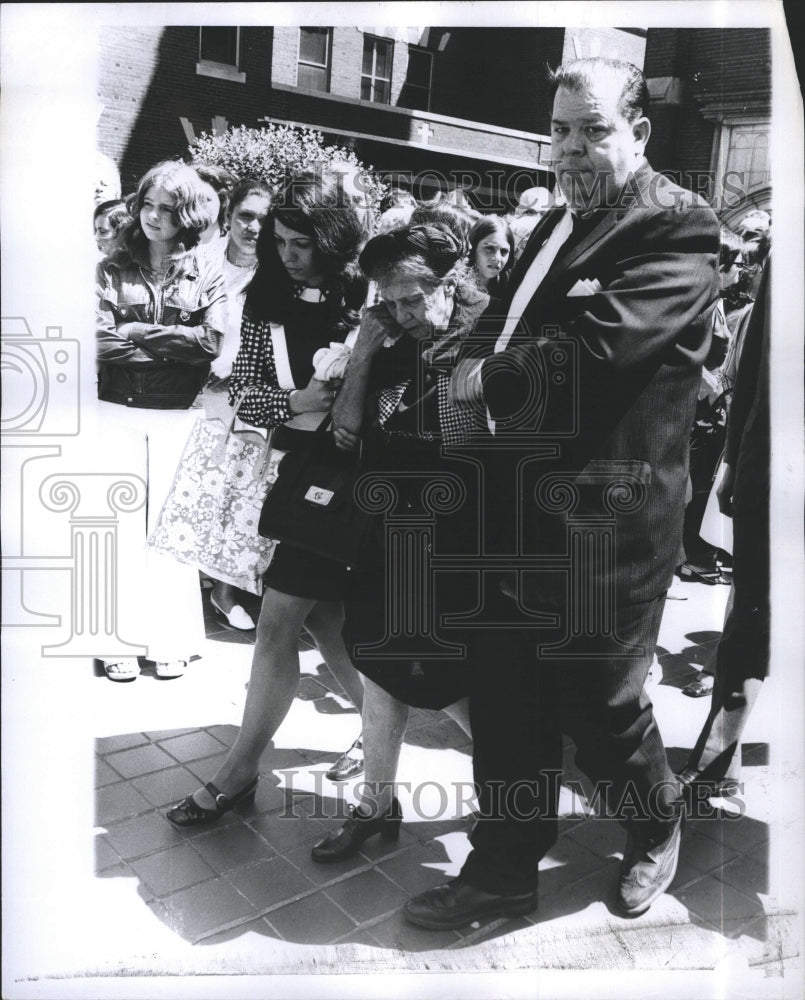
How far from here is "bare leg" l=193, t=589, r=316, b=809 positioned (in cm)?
339

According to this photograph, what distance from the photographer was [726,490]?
3.37m

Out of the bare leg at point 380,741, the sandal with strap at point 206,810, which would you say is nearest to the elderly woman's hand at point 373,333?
the bare leg at point 380,741

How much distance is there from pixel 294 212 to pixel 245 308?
352 millimetres

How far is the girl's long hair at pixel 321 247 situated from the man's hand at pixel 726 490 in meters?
1.33

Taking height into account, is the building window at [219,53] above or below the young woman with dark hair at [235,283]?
above

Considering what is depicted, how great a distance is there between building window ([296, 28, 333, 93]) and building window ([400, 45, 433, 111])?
25 centimetres

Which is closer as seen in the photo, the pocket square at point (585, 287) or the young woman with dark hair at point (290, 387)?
the pocket square at point (585, 287)

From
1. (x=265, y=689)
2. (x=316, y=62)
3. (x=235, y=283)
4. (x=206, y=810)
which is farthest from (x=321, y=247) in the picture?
(x=206, y=810)

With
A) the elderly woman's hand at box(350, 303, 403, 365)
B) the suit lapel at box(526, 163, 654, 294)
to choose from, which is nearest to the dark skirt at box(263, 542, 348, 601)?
the elderly woman's hand at box(350, 303, 403, 365)

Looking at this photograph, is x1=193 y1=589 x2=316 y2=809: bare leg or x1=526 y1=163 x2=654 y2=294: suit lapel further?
x1=193 y1=589 x2=316 y2=809: bare leg

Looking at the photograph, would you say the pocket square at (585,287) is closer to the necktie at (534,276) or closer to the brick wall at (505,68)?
the necktie at (534,276)

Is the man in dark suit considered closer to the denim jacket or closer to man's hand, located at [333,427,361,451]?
man's hand, located at [333,427,361,451]

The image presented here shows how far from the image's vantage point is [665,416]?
10.6 ft

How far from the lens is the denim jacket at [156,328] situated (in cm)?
331
